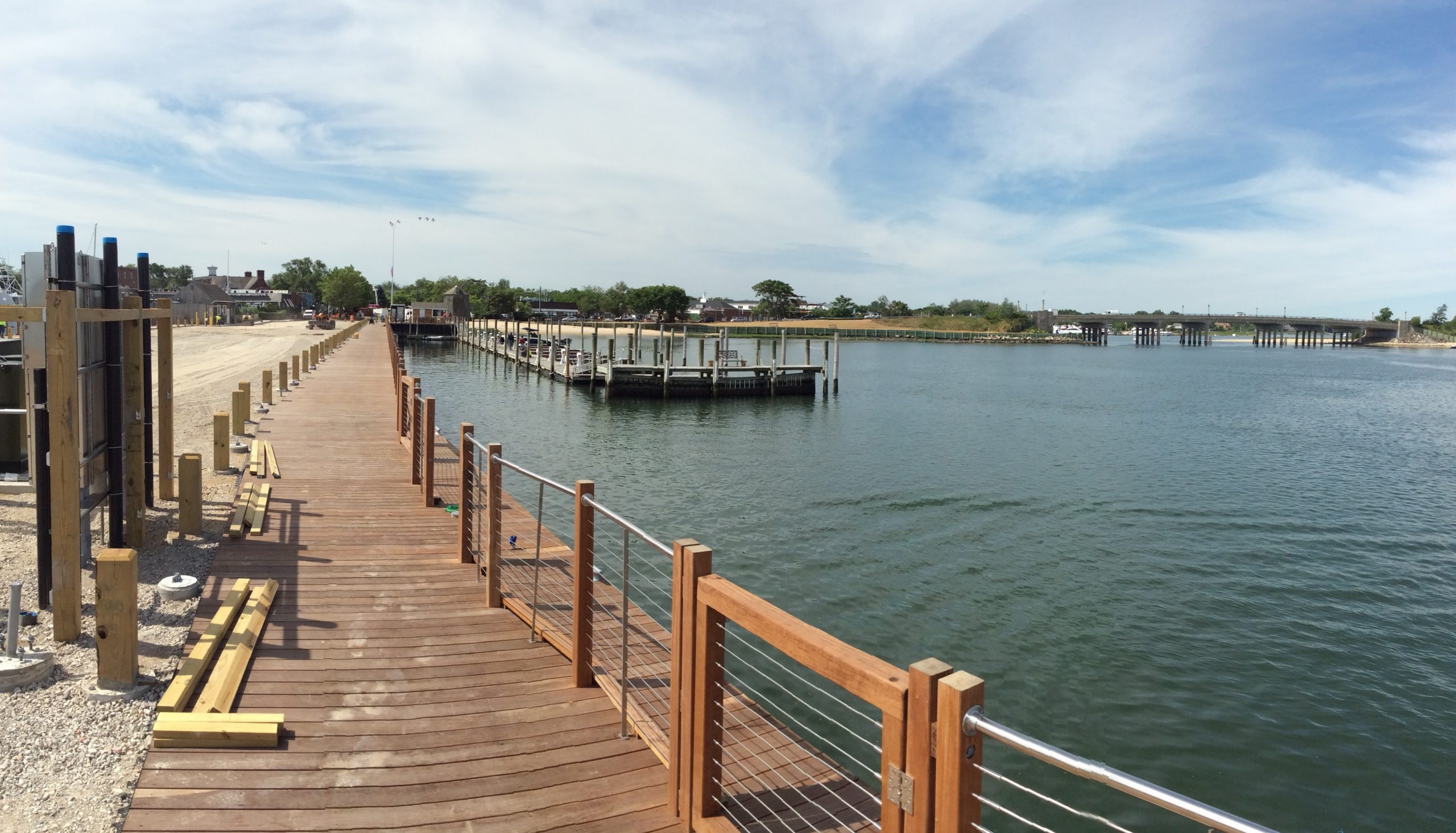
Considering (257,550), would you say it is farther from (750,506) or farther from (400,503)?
(750,506)

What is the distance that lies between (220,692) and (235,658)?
50 centimetres

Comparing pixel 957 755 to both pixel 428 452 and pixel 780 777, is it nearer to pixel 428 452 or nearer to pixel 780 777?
pixel 780 777

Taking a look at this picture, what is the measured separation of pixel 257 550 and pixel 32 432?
2262 millimetres

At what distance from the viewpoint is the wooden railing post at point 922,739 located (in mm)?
2453

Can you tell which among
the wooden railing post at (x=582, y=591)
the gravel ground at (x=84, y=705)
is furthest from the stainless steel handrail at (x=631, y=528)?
the gravel ground at (x=84, y=705)

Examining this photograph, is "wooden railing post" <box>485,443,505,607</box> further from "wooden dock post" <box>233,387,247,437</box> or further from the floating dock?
the floating dock

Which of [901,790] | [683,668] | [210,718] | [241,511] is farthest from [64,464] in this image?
[901,790]

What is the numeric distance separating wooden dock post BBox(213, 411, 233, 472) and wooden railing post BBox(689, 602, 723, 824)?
Answer: 11.5m

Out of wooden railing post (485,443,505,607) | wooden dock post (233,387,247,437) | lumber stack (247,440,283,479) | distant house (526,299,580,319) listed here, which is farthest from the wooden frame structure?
distant house (526,299,580,319)

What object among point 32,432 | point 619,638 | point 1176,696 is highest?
point 32,432

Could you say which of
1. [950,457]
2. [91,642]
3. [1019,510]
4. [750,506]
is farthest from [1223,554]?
[91,642]

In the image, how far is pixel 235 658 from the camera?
211 inches

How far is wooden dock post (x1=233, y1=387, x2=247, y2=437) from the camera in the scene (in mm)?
16500

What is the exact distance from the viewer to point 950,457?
977 inches
